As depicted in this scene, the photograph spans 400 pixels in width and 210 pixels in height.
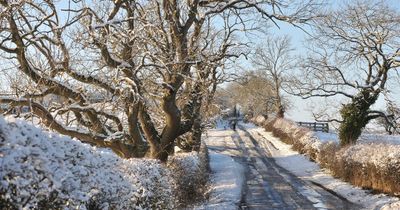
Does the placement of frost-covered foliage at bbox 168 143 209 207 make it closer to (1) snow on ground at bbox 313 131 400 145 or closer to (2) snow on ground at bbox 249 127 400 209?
(2) snow on ground at bbox 249 127 400 209

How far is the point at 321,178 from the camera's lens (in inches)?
795

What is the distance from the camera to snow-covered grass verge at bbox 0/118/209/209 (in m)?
3.69

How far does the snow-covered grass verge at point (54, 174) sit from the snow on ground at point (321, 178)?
8.41 m

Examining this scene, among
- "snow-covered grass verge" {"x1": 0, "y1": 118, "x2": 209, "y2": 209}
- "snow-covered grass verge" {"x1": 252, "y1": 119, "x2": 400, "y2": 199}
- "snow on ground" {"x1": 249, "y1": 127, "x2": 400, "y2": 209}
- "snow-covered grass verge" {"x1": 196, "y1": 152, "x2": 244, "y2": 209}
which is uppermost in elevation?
"snow-covered grass verge" {"x1": 0, "y1": 118, "x2": 209, "y2": 209}

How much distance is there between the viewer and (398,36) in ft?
82.4

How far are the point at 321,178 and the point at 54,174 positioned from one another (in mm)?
17745

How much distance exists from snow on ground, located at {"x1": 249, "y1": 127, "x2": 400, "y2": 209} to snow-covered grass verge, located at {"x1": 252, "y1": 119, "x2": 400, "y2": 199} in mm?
358

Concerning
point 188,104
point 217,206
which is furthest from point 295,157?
point 217,206

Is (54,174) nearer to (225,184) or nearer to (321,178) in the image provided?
(225,184)

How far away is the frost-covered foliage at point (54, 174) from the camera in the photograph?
12.1 ft

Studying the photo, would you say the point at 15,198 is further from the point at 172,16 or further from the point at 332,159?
the point at 332,159

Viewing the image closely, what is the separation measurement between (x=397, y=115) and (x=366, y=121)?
233 centimetres

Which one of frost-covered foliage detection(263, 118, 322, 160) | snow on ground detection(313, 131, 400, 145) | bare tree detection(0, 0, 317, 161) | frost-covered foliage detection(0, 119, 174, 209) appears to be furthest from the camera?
frost-covered foliage detection(263, 118, 322, 160)

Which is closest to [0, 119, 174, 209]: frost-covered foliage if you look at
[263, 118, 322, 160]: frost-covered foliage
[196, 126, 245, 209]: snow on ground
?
[196, 126, 245, 209]: snow on ground
